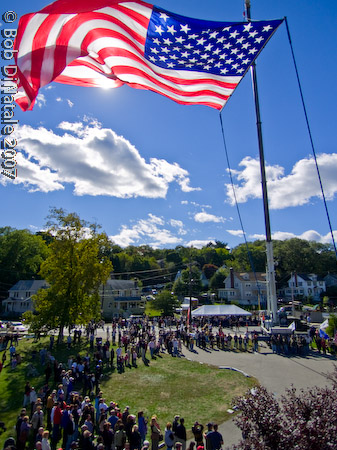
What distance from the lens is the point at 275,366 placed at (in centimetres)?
1969

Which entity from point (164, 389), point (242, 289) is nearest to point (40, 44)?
point (164, 389)

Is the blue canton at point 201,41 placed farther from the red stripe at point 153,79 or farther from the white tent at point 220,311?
the white tent at point 220,311

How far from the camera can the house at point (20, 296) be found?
188 ft

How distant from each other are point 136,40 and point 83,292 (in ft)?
77.4

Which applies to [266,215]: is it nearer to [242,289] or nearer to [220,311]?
[220,311]

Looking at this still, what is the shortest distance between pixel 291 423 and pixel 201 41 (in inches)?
366

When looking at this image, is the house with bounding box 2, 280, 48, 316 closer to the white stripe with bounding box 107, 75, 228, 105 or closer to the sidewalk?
the sidewalk

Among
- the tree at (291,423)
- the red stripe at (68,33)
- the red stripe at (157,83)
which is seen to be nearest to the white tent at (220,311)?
the red stripe at (157,83)

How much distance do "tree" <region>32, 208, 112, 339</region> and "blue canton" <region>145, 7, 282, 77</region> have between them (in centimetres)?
2232

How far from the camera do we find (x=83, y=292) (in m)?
27.9

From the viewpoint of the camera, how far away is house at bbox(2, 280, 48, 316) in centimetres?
5716

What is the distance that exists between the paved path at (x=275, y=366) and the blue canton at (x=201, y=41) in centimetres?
1268

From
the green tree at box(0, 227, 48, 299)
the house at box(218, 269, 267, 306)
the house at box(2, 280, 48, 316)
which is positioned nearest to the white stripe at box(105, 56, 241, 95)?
the house at box(2, 280, 48, 316)

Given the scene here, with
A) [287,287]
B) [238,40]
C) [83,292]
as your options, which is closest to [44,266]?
[83,292]
